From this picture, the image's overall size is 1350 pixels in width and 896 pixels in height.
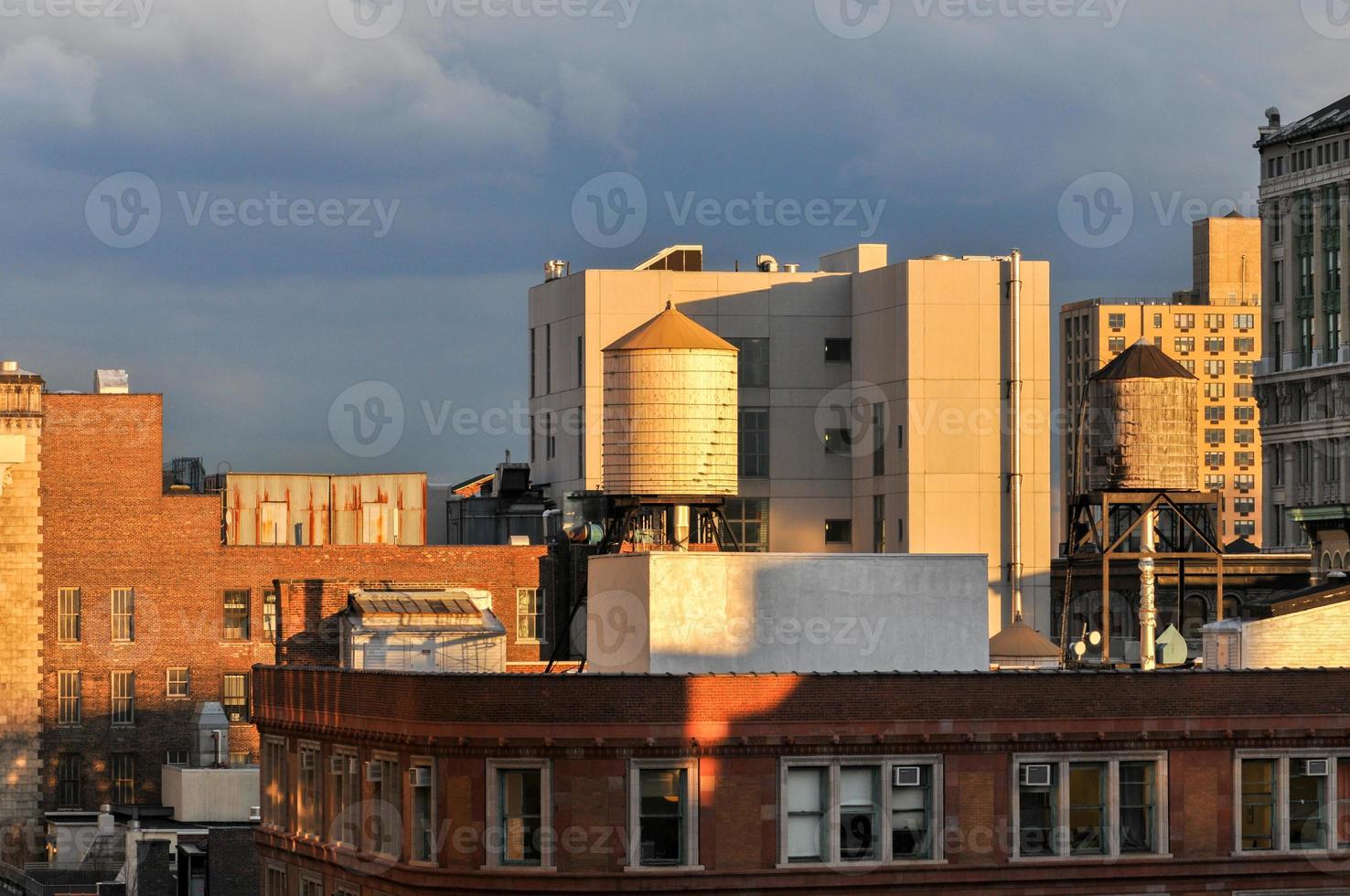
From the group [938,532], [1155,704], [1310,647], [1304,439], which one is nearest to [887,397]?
[938,532]

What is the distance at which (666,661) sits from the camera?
165ft

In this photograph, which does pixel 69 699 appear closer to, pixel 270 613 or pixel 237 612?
pixel 237 612

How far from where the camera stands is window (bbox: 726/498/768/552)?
10812cm

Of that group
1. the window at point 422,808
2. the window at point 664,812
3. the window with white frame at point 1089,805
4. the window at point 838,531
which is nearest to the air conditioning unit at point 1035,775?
the window with white frame at point 1089,805

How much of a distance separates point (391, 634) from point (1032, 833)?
4003cm

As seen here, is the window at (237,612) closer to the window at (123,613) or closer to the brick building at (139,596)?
the brick building at (139,596)

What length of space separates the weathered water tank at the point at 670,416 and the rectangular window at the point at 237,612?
30295 mm

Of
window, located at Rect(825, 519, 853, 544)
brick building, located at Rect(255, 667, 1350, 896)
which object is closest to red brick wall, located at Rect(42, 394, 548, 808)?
window, located at Rect(825, 519, 853, 544)

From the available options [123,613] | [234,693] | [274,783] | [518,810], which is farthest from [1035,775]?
[123,613]

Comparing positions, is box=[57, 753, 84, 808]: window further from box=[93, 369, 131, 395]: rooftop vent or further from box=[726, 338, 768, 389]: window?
box=[726, 338, 768, 389]: window

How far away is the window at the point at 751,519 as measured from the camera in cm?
10812

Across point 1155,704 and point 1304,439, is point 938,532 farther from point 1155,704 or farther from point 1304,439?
point 1304,439

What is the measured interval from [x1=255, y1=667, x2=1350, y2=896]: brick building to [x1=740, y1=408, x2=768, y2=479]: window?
6162 cm

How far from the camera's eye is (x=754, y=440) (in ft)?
360
